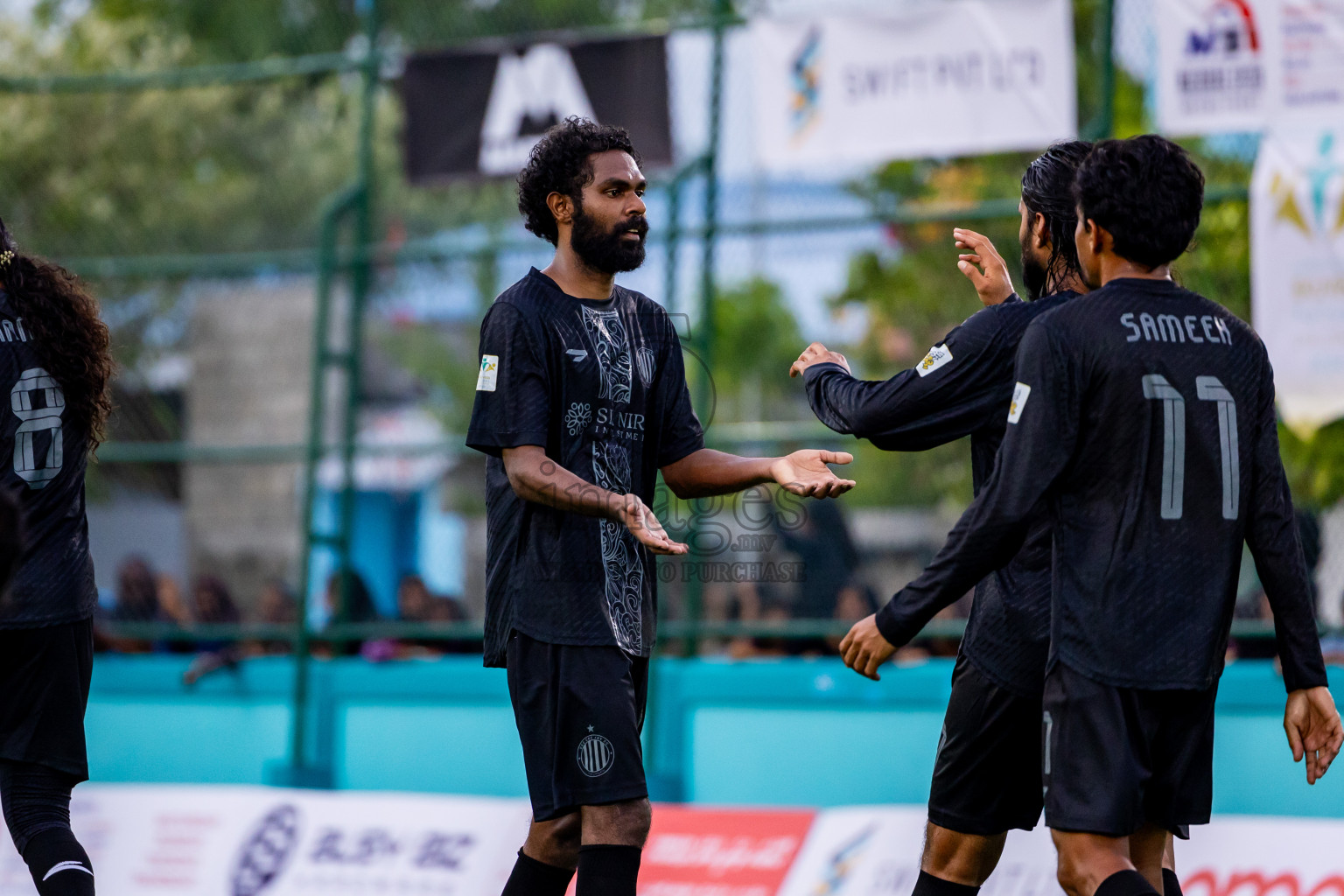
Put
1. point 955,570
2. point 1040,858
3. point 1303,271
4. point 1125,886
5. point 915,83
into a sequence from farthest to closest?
point 915,83 → point 1303,271 → point 1040,858 → point 955,570 → point 1125,886

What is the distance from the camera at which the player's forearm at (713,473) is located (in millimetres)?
4145

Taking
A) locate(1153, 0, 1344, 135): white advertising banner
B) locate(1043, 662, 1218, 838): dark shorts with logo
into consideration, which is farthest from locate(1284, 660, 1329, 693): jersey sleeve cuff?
locate(1153, 0, 1344, 135): white advertising banner

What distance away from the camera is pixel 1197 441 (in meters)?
3.25

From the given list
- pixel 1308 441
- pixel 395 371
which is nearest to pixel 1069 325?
pixel 1308 441

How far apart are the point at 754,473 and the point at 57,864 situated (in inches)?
86.3

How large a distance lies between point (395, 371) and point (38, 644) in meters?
16.7

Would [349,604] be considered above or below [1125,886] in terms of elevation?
above

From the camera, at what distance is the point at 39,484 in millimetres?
4215

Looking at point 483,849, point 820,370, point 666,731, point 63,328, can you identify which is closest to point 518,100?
point 666,731

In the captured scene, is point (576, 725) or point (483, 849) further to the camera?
point (483, 849)

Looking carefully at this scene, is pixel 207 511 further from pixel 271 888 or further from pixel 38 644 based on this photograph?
pixel 38 644

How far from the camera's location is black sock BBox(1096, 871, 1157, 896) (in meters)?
3.15

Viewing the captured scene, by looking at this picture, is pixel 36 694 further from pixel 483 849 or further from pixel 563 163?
pixel 483 849

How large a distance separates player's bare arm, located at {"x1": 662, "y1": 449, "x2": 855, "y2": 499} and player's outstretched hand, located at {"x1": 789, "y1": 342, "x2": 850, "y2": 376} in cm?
23
